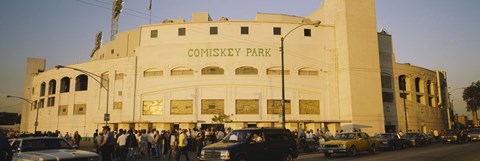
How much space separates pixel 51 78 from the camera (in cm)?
6012

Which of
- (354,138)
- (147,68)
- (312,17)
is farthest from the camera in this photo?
(312,17)

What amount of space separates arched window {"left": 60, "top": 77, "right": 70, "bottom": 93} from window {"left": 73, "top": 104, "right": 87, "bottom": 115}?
5963mm

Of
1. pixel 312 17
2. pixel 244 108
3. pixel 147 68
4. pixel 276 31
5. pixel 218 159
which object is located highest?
pixel 312 17

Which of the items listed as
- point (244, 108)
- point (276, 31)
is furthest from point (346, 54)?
point (244, 108)

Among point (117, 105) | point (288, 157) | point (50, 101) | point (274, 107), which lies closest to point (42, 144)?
point (288, 157)

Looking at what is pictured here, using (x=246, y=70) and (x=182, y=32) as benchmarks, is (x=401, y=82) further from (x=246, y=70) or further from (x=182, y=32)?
(x=182, y=32)

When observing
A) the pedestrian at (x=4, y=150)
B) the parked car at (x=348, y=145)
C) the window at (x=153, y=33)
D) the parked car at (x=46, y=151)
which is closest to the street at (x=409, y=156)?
the parked car at (x=348, y=145)

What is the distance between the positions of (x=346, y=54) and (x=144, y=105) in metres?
29.5

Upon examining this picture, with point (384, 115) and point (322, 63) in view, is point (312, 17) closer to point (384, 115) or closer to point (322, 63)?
point (322, 63)

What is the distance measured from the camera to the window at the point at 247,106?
4650 centimetres

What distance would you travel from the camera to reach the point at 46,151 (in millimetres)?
10648

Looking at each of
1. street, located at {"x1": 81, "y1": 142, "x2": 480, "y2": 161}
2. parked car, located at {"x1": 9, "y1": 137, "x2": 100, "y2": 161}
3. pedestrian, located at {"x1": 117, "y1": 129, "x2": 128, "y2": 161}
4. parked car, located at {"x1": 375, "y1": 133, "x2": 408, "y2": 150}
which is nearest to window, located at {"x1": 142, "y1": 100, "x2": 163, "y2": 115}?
street, located at {"x1": 81, "y1": 142, "x2": 480, "y2": 161}

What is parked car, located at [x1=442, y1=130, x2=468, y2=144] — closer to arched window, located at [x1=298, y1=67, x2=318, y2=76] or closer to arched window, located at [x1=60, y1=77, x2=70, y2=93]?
arched window, located at [x1=298, y1=67, x2=318, y2=76]

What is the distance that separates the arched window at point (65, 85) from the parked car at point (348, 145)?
168 feet
